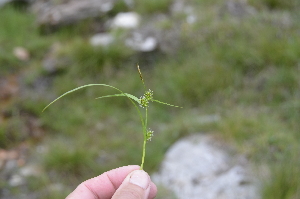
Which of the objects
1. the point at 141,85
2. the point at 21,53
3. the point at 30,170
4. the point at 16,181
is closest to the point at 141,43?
the point at 141,85

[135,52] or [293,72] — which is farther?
[135,52]

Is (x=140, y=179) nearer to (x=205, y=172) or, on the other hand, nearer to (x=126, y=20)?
(x=205, y=172)

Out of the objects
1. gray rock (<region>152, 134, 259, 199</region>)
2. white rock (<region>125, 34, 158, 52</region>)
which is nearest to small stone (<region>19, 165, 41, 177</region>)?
gray rock (<region>152, 134, 259, 199</region>)

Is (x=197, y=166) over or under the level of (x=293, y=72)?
under

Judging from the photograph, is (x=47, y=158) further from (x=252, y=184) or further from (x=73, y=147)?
(x=252, y=184)

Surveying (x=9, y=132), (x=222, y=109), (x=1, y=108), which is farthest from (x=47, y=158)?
(x=222, y=109)

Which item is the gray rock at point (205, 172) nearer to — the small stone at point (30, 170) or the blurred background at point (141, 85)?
the blurred background at point (141, 85)
